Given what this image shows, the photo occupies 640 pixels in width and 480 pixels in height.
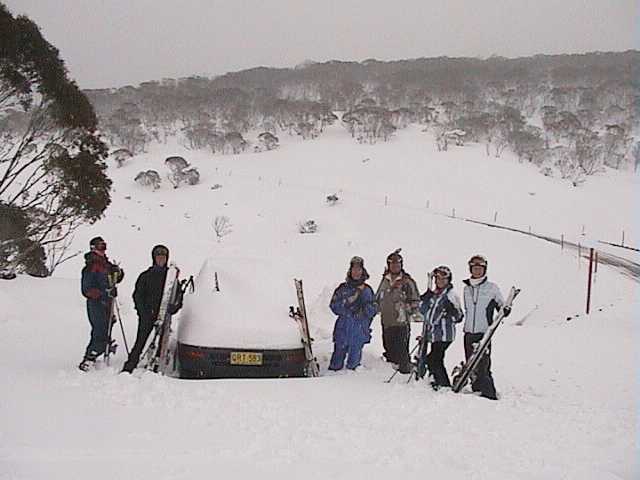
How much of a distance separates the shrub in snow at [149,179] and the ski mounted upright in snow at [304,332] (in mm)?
42894

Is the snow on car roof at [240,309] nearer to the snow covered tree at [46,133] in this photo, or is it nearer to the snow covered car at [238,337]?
the snow covered car at [238,337]

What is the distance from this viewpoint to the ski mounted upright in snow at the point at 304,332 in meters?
6.48

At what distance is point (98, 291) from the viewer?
637 centimetres

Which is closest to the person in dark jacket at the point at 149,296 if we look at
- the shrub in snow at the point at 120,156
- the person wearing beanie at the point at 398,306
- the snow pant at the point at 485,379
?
the person wearing beanie at the point at 398,306

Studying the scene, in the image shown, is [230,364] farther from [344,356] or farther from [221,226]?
[221,226]

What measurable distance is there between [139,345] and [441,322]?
3110 millimetres

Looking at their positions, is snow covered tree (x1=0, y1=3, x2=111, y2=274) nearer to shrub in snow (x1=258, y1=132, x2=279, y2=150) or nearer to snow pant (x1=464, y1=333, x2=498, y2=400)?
snow pant (x1=464, y1=333, x2=498, y2=400)

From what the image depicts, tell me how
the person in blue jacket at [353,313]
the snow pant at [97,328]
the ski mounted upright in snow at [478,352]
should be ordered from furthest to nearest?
A: the person in blue jacket at [353,313] < the snow pant at [97,328] < the ski mounted upright in snow at [478,352]

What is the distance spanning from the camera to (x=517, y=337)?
33.4 feet

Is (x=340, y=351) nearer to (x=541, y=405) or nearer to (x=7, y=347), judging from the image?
(x=541, y=405)

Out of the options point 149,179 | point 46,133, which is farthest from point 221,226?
point 46,133

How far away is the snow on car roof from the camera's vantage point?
6301 millimetres

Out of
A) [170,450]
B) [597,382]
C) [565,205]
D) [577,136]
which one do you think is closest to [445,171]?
[565,205]

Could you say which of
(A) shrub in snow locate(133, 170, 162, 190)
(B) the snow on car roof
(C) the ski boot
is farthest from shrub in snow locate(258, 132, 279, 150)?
(C) the ski boot
